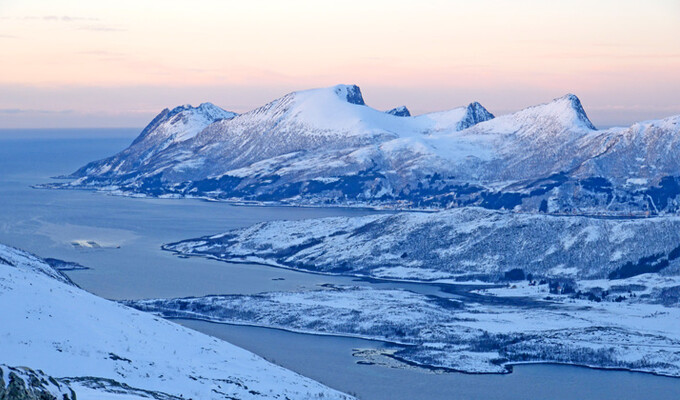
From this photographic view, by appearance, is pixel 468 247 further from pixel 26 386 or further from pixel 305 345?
pixel 26 386

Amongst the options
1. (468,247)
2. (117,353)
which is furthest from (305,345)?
(468,247)

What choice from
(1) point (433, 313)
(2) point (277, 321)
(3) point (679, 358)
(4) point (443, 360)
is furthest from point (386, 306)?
(3) point (679, 358)

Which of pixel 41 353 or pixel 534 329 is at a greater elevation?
pixel 41 353

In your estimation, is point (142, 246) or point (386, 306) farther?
point (142, 246)

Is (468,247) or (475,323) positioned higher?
(468,247)

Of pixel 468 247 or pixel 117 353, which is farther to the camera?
pixel 468 247

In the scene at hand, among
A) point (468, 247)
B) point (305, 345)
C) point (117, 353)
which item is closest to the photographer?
point (117, 353)

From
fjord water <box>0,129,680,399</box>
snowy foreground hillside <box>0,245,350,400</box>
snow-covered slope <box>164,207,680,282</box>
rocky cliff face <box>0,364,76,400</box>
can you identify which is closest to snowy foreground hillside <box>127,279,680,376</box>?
fjord water <box>0,129,680,399</box>

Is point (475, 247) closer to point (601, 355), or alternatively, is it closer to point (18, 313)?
point (601, 355)
